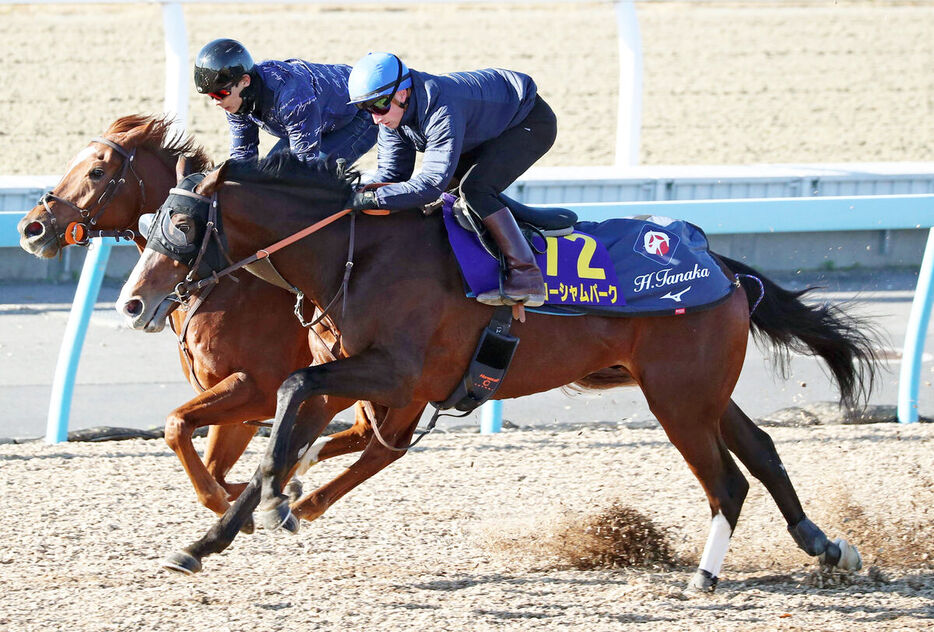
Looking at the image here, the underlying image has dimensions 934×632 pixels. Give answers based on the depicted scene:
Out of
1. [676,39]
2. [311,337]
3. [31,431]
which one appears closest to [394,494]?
[311,337]

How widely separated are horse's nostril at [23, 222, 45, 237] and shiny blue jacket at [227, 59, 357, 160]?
0.80 metres

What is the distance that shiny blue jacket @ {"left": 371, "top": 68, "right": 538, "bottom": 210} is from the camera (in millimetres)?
4219

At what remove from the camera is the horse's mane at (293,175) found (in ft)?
14.3

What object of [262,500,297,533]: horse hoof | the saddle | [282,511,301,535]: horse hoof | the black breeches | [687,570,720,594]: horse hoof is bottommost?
[687,570,720,594]: horse hoof

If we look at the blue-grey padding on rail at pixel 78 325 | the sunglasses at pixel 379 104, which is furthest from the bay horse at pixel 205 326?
the blue-grey padding on rail at pixel 78 325

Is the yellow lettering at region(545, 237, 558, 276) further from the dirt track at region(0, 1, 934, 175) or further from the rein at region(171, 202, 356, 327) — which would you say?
the dirt track at region(0, 1, 934, 175)

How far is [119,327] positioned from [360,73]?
4.98m

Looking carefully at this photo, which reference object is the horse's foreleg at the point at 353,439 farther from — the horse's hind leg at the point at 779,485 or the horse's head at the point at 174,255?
the horse's hind leg at the point at 779,485

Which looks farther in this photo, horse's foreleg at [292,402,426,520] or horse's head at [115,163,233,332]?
horse's foreleg at [292,402,426,520]

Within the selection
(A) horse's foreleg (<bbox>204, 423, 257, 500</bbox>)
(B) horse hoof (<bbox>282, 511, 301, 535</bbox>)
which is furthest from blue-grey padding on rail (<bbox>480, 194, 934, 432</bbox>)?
(B) horse hoof (<bbox>282, 511, 301, 535</bbox>)

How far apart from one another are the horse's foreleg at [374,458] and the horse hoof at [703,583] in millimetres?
1187

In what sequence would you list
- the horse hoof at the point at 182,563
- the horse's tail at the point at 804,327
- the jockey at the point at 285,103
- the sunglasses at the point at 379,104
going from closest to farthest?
1. the horse hoof at the point at 182,563
2. the sunglasses at the point at 379,104
3. the jockey at the point at 285,103
4. the horse's tail at the point at 804,327

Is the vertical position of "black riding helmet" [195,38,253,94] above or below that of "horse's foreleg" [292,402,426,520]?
Answer: above

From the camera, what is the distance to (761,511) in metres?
5.60
